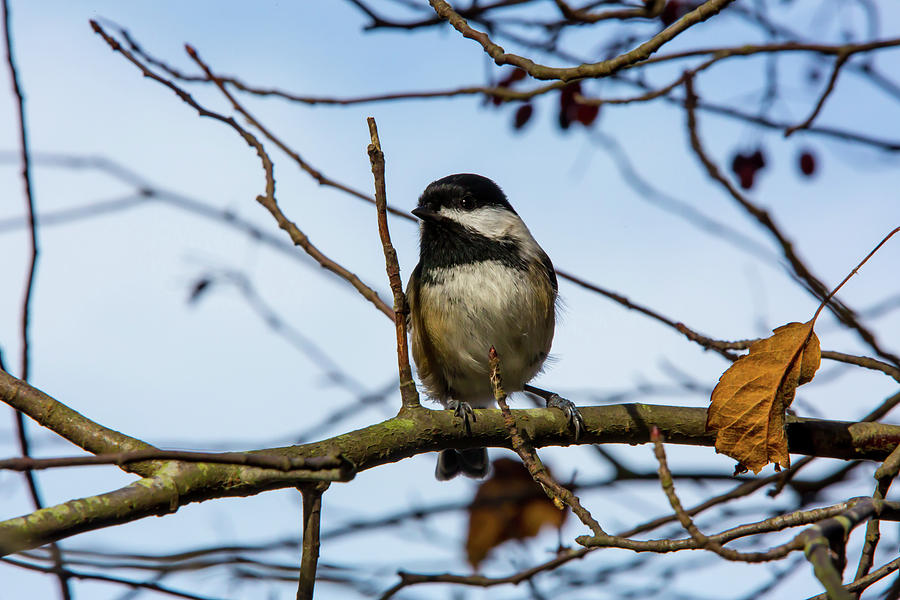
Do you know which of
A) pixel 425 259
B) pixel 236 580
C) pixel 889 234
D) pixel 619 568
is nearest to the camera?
pixel 889 234

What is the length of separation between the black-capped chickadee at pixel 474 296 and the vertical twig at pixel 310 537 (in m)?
1.91

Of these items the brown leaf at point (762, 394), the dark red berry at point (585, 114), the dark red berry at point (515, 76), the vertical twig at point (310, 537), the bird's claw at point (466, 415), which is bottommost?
the vertical twig at point (310, 537)

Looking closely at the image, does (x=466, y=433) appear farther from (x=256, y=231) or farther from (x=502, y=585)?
(x=256, y=231)

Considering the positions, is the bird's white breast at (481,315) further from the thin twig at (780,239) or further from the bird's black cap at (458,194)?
the thin twig at (780,239)

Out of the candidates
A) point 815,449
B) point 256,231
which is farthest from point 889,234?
point 256,231

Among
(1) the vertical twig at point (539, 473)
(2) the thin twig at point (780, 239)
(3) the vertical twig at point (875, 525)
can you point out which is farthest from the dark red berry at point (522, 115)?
(3) the vertical twig at point (875, 525)

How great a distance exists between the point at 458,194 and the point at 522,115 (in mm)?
818

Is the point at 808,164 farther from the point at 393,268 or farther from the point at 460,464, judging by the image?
the point at 393,268

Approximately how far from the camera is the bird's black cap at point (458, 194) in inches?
183

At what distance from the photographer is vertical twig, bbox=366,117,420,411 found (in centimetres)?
258

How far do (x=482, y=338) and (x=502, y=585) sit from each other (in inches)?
54.0

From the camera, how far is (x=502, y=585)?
3.20 meters

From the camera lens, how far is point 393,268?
2.62 m

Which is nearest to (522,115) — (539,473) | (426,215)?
(426,215)
